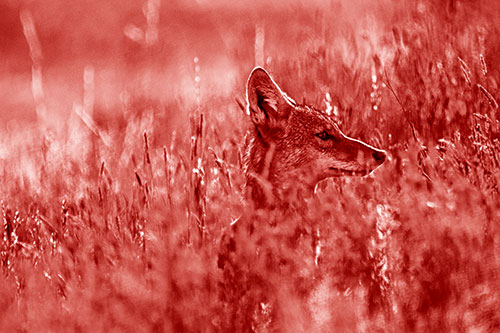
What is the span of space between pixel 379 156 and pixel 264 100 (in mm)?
789

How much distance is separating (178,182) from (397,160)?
Answer: 1.22 meters

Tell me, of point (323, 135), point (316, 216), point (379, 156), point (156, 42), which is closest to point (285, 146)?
point (323, 135)

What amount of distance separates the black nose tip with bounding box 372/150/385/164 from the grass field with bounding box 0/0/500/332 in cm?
5

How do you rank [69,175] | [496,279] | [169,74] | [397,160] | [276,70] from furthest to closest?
[169,74] → [276,70] → [69,175] → [397,160] → [496,279]

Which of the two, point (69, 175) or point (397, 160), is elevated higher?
point (397, 160)

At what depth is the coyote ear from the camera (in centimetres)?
482

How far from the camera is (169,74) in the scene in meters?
13.5

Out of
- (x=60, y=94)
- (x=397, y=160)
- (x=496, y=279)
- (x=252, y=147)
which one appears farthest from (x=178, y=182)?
(x=60, y=94)

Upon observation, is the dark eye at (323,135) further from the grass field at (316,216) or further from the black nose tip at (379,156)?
the black nose tip at (379,156)

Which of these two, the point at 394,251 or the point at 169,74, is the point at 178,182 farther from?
the point at 169,74

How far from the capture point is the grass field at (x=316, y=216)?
358 cm

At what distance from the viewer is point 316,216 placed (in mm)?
4211

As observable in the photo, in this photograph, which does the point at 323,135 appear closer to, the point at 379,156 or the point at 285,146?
the point at 285,146

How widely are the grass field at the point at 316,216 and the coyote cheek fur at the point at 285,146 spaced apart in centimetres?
12
